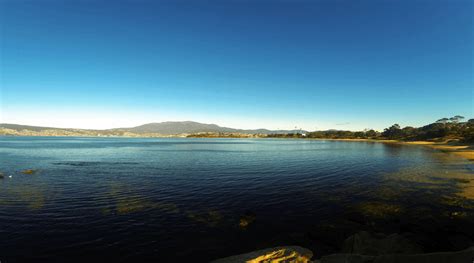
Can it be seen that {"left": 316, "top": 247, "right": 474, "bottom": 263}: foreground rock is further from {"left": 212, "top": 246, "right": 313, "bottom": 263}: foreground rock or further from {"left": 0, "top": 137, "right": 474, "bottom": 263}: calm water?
{"left": 0, "top": 137, "right": 474, "bottom": 263}: calm water

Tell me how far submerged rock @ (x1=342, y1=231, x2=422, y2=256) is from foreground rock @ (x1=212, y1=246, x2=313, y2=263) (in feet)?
9.26

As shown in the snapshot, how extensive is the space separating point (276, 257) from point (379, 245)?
241 inches

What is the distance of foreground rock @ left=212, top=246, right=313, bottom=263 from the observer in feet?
37.3

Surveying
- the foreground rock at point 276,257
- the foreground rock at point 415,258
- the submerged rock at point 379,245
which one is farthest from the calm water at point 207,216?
the foreground rock at point 415,258

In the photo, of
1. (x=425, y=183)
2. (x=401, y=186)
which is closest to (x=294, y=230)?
(x=401, y=186)

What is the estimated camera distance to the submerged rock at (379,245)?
12.2 m

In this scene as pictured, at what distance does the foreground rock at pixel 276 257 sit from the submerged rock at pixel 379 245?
9.26 feet

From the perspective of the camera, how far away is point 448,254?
9.09m

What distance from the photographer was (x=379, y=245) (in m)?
12.8

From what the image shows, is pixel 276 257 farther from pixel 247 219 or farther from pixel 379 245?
pixel 247 219

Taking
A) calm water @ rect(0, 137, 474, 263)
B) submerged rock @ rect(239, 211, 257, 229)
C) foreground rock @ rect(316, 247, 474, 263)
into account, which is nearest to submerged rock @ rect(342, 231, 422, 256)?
calm water @ rect(0, 137, 474, 263)

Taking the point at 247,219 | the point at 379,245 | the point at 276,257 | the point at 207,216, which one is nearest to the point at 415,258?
the point at 379,245

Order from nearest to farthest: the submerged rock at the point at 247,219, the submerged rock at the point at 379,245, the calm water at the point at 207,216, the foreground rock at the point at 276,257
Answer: the foreground rock at the point at 276,257
the submerged rock at the point at 379,245
the calm water at the point at 207,216
the submerged rock at the point at 247,219

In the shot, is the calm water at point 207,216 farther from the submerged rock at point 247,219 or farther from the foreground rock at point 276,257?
the foreground rock at point 276,257
